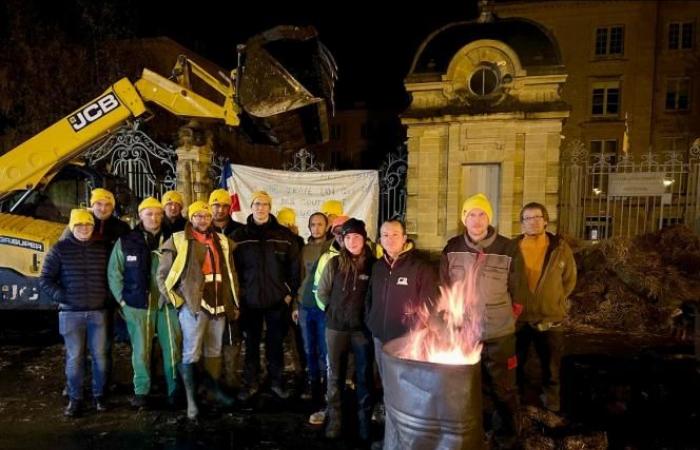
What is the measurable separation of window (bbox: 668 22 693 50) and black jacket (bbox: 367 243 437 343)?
109 feet

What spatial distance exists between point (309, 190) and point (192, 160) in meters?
2.10

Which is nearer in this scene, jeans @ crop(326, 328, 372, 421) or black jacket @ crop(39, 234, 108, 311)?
jeans @ crop(326, 328, 372, 421)

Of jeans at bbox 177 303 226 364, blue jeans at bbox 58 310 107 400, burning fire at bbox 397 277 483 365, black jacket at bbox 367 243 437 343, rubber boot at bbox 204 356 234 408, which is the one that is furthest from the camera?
rubber boot at bbox 204 356 234 408

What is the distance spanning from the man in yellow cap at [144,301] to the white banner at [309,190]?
370 cm

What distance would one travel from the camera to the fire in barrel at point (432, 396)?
8.23ft

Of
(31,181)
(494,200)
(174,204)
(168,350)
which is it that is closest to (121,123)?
(31,181)

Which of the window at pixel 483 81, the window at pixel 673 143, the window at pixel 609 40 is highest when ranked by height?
the window at pixel 609 40

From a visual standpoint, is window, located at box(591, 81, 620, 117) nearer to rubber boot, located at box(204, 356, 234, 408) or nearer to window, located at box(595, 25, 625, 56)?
window, located at box(595, 25, 625, 56)

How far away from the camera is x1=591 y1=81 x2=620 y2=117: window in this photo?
29109 mm

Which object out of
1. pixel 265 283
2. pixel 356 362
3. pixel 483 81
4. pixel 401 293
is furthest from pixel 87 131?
pixel 483 81

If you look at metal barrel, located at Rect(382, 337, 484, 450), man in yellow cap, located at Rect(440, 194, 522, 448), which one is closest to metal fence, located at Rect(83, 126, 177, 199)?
man in yellow cap, located at Rect(440, 194, 522, 448)

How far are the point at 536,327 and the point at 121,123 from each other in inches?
219

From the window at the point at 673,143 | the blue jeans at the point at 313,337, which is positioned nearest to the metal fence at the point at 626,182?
the blue jeans at the point at 313,337

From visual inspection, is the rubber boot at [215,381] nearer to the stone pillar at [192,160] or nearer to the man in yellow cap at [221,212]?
the man in yellow cap at [221,212]
